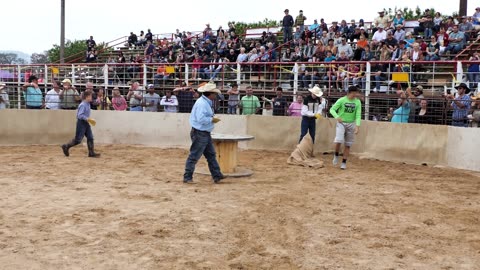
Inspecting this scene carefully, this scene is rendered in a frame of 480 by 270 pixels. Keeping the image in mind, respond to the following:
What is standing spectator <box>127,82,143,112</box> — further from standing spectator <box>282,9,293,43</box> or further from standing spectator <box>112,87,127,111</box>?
standing spectator <box>282,9,293,43</box>

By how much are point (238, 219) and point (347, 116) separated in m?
5.21

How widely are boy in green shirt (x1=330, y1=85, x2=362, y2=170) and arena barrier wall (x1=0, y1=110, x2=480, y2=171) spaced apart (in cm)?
188

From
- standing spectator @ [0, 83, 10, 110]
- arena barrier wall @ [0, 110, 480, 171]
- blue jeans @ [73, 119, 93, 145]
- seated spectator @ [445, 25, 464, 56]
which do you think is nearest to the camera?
arena barrier wall @ [0, 110, 480, 171]

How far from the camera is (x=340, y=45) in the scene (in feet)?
61.9

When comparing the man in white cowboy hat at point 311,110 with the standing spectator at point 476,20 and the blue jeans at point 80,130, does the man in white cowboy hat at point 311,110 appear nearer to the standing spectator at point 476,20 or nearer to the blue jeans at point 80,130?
the blue jeans at point 80,130

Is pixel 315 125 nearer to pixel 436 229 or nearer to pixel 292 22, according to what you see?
pixel 436 229

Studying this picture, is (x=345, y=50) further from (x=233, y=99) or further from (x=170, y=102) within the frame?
(x=170, y=102)

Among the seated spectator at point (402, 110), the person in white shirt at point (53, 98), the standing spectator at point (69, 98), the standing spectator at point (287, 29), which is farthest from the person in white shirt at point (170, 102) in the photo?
the standing spectator at point (287, 29)

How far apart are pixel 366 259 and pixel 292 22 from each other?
19674mm

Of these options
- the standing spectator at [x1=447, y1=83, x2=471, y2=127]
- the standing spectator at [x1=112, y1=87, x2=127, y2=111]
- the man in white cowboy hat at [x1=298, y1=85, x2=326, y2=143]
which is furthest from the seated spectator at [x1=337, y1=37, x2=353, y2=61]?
the standing spectator at [x1=112, y1=87, x2=127, y2=111]

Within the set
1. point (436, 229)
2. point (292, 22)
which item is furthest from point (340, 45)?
point (436, 229)

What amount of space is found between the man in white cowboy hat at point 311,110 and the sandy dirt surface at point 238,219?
1.68 metres

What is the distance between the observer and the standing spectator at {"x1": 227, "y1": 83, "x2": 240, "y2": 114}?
51.2ft

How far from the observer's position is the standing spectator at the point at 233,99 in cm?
1560
